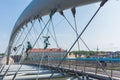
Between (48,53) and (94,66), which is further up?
(48,53)

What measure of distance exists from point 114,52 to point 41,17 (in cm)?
7516

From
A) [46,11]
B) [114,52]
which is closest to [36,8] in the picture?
[46,11]

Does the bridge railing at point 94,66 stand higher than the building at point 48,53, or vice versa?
the building at point 48,53

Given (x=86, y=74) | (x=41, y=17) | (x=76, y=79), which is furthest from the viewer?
(x=76, y=79)

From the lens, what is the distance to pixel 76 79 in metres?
29.0

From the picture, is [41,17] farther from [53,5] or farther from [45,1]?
[53,5]

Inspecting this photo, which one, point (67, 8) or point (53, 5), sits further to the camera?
point (53, 5)

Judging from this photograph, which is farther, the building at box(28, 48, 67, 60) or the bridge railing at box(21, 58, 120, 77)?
the bridge railing at box(21, 58, 120, 77)

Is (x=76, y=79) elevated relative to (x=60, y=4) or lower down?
lower down

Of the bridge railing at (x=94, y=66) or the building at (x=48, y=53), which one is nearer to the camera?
→ the building at (x=48, y=53)

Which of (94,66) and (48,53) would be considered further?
(48,53)

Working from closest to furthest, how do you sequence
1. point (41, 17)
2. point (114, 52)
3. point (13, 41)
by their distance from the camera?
point (41, 17) → point (13, 41) → point (114, 52)

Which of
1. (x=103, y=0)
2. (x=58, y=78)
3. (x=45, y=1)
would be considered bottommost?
(x=58, y=78)

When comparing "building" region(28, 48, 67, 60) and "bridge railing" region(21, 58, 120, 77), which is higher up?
"building" region(28, 48, 67, 60)
